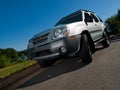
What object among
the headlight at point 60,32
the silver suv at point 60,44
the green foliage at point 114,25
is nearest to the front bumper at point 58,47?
the silver suv at point 60,44

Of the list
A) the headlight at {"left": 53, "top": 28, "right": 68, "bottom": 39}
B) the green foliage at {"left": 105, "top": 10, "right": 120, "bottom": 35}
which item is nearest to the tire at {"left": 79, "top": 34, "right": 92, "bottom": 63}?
the headlight at {"left": 53, "top": 28, "right": 68, "bottom": 39}

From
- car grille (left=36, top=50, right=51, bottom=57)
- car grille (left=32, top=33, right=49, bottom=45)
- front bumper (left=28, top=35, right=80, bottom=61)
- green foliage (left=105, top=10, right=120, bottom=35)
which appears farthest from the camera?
green foliage (left=105, top=10, right=120, bottom=35)

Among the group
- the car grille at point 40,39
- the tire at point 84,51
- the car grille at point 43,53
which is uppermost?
the car grille at point 40,39

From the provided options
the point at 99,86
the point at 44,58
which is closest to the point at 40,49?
the point at 44,58

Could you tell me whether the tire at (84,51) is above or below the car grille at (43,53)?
below

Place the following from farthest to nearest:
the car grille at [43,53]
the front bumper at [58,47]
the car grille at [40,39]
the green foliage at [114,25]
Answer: the green foliage at [114,25], the car grille at [40,39], the car grille at [43,53], the front bumper at [58,47]

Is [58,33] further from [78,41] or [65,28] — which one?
[78,41]

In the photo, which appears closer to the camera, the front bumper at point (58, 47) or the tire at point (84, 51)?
the front bumper at point (58, 47)

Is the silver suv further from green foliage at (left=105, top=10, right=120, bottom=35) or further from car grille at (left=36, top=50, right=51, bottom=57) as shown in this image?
green foliage at (left=105, top=10, right=120, bottom=35)

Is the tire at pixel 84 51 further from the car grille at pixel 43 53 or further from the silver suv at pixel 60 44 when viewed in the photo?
the car grille at pixel 43 53

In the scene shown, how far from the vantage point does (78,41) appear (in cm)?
469

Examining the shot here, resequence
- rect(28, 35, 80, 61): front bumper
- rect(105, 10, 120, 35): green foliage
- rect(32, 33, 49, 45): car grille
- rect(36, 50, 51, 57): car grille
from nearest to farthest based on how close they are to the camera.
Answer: rect(28, 35, 80, 61): front bumper < rect(36, 50, 51, 57): car grille < rect(32, 33, 49, 45): car grille < rect(105, 10, 120, 35): green foliage

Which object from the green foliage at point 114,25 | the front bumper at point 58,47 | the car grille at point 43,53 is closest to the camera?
the front bumper at point 58,47

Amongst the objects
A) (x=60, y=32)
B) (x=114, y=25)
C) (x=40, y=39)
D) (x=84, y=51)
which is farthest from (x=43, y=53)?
(x=114, y=25)
